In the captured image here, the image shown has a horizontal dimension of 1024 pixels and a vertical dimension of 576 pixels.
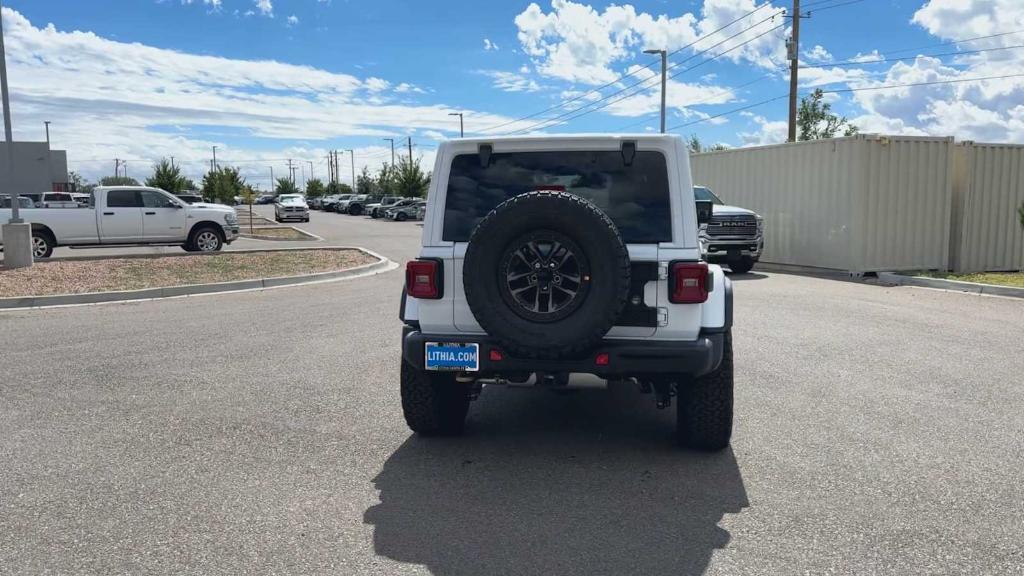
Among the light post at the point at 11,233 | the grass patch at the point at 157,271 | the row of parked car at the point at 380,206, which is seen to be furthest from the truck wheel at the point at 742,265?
the row of parked car at the point at 380,206

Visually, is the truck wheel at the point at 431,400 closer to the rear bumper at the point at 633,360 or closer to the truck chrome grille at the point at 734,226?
the rear bumper at the point at 633,360

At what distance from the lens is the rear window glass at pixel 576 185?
4.50 metres

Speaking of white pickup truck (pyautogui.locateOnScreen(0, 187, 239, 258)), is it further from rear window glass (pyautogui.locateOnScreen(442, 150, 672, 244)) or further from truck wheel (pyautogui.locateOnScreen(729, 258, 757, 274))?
rear window glass (pyautogui.locateOnScreen(442, 150, 672, 244))

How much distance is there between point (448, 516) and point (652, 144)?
2279mm

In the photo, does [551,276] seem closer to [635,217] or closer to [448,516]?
[635,217]

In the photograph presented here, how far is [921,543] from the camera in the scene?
3.52m

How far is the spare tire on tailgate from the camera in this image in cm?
408

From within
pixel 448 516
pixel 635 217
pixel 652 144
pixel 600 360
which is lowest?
pixel 448 516

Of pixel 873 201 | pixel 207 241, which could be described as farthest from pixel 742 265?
pixel 207 241

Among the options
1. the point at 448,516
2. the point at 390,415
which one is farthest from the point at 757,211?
the point at 448,516

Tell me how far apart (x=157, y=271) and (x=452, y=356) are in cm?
1218

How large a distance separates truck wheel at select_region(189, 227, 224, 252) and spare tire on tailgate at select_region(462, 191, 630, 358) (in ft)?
55.2

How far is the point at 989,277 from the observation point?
48.5 ft

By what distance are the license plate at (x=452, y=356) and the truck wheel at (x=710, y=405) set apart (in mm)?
1233
